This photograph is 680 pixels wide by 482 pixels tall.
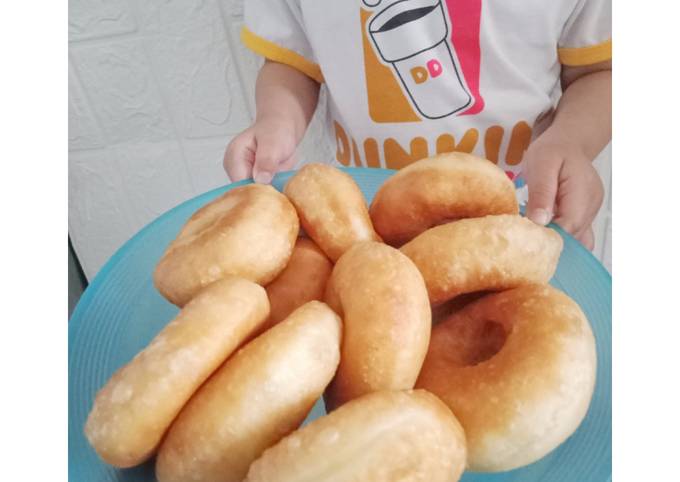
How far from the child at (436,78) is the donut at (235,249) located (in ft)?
0.52

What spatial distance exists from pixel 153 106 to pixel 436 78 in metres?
0.56

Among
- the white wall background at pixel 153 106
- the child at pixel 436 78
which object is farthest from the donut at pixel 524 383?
the white wall background at pixel 153 106

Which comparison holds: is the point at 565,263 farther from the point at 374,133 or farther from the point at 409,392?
the point at 374,133

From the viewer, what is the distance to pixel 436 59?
0.73 meters

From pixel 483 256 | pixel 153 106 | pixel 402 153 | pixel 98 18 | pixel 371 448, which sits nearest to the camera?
pixel 371 448

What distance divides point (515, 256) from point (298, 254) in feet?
0.59

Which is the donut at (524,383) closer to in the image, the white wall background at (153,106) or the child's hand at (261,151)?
the child's hand at (261,151)

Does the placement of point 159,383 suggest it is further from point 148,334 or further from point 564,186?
point 564,186

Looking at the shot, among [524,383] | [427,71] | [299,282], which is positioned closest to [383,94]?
[427,71]

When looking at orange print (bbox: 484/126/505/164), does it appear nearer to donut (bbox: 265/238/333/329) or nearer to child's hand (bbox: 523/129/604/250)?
child's hand (bbox: 523/129/604/250)

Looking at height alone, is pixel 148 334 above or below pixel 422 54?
below

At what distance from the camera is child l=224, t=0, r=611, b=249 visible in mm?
686

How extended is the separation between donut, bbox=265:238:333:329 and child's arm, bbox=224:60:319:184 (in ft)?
0.57

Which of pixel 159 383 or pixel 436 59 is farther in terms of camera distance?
pixel 436 59
